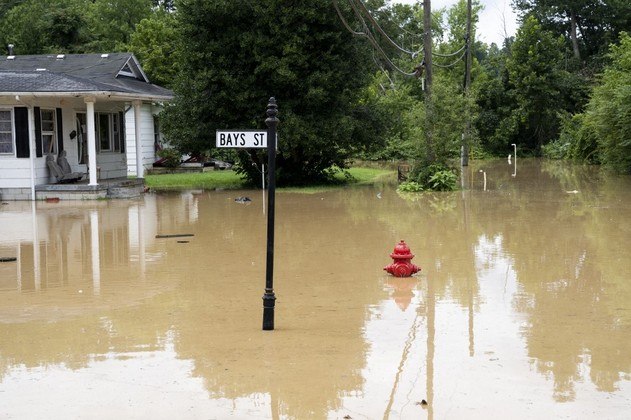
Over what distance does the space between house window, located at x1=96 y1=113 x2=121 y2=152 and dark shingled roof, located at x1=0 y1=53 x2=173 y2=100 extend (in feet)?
4.04

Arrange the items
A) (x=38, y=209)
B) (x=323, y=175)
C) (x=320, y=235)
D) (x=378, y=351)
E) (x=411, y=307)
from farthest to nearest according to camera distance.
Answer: (x=323, y=175) < (x=38, y=209) < (x=320, y=235) < (x=411, y=307) < (x=378, y=351)

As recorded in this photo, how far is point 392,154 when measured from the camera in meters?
47.4

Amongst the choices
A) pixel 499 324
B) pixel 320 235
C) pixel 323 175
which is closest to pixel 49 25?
pixel 323 175

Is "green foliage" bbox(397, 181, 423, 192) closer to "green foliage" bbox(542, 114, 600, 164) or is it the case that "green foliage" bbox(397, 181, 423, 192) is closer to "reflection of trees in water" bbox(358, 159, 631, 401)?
"reflection of trees in water" bbox(358, 159, 631, 401)

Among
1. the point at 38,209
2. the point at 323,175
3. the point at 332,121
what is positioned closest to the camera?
the point at 38,209

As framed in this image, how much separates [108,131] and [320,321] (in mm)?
21515

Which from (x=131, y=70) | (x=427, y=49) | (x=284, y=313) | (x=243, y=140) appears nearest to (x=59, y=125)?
(x=131, y=70)

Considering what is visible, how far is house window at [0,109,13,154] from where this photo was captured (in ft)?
80.5

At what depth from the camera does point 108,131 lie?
28.8 meters

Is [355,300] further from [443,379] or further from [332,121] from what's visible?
[332,121]

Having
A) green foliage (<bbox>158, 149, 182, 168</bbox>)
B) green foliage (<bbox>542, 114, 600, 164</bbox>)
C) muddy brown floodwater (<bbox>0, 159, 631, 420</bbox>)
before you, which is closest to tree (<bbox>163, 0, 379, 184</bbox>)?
green foliage (<bbox>158, 149, 182, 168</bbox>)

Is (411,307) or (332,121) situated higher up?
(332,121)

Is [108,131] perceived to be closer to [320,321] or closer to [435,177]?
[435,177]

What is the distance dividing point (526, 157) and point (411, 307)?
147 feet
